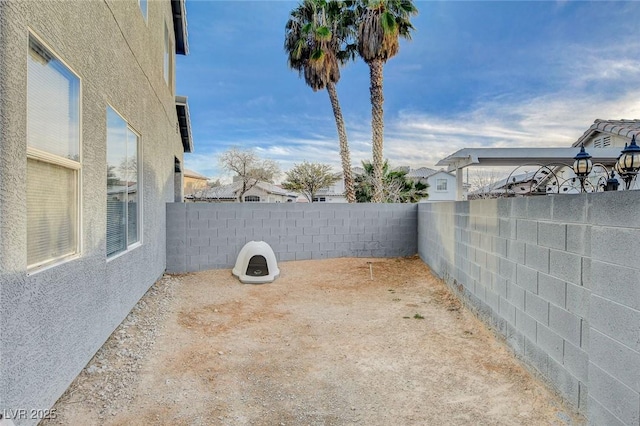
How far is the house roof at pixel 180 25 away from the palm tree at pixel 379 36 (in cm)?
612

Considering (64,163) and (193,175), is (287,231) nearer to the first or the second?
(64,163)

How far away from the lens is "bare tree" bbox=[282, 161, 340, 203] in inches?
1064

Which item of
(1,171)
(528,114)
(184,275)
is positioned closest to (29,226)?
(1,171)

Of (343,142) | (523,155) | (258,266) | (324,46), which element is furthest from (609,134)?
(258,266)

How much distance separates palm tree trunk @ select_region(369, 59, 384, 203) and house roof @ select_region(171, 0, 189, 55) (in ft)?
21.4

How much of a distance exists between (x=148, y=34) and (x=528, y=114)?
14.2 metres

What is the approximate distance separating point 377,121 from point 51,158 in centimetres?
1211

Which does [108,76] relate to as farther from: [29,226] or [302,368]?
[302,368]

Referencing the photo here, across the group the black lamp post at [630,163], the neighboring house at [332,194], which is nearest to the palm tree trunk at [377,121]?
the black lamp post at [630,163]

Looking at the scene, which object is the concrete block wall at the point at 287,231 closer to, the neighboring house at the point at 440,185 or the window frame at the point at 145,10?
the window frame at the point at 145,10

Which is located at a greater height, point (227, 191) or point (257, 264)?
point (227, 191)

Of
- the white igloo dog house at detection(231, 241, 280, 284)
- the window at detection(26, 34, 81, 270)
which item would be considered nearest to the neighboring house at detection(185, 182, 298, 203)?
the white igloo dog house at detection(231, 241, 280, 284)

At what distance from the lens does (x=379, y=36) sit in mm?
12555

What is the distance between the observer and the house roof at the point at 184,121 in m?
10.7
